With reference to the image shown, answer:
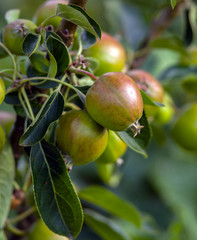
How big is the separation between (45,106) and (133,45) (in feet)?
4.19

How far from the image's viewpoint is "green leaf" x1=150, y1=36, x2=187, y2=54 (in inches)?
67.6

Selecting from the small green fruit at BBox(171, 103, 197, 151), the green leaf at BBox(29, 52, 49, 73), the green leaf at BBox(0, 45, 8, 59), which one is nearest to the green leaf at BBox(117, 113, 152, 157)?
the green leaf at BBox(29, 52, 49, 73)

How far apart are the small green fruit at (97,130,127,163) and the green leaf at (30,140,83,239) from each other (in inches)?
7.7

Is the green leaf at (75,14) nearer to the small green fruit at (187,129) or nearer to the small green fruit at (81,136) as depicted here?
the small green fruit at (81,136)

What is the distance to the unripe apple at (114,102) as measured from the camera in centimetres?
90

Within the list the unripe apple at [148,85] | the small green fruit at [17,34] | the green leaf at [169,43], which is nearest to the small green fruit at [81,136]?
the small green fruit at [17,34]

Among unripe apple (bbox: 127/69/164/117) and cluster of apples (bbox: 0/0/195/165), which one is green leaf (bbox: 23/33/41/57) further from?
unripe apple (bbox: 127/69/164/117)

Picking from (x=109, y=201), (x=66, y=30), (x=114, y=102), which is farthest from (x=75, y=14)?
(x=109, y=201)

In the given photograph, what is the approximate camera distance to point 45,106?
3.16 ft

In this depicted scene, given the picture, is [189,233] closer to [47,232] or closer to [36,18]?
[47,232]

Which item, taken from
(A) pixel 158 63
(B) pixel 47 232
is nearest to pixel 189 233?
(A) pixel 158 63

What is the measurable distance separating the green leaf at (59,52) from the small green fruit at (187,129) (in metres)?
0.85

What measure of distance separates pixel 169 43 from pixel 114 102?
3.02 feet

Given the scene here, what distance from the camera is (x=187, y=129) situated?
66.7 inches
